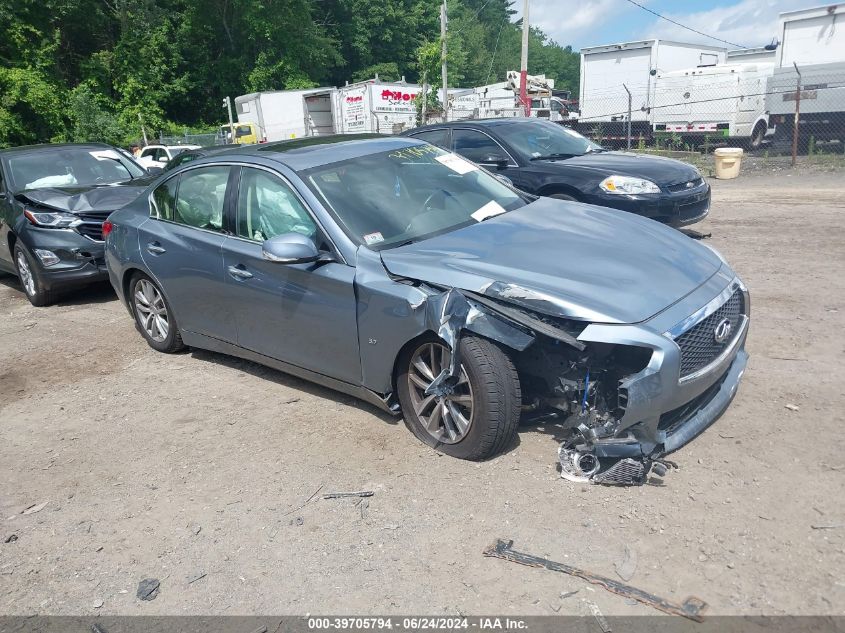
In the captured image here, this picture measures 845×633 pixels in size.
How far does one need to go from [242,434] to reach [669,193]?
5551 mm

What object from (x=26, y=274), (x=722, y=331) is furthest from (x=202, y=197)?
(x=26, y=274)

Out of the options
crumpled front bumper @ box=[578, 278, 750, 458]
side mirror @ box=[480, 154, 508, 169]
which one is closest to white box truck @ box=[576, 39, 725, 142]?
side mirror @ box=[480, 154, 508, 169]

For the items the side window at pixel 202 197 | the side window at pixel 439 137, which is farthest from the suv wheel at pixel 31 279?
the side window at pixel 439 137

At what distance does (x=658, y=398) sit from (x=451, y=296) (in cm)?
113

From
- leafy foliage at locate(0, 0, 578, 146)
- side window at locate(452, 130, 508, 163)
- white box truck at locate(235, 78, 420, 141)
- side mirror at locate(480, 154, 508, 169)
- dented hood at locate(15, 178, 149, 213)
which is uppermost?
leafy foliage at locate(0, 0, 578, 146)

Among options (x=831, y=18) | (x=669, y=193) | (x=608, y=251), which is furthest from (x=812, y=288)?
(x=831, y=18)

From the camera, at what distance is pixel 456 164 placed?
515 centimetres

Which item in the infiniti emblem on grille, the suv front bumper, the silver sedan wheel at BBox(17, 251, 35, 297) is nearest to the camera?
the infiniti emblem on grille

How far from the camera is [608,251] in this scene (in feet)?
13.2

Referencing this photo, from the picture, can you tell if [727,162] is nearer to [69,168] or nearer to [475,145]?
[475,145]

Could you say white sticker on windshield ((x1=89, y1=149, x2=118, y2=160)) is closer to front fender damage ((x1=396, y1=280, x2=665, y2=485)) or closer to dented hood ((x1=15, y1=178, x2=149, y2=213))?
dented hood ((x1=15, y1=178, x2=149, y2=213))

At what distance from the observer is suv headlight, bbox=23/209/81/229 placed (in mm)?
7734

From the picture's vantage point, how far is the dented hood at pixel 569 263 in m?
3.49

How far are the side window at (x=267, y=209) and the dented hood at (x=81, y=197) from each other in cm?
379
